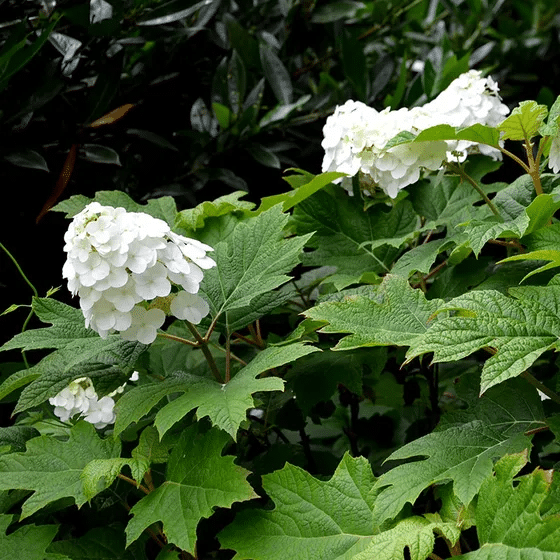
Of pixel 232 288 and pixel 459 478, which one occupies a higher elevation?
pixel 232 288

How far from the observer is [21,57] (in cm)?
191

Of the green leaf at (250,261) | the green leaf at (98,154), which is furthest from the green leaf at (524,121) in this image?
the green leaf at (98,154)

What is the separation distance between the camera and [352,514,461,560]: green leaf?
43.8 inches

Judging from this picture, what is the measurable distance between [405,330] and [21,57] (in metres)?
1.27

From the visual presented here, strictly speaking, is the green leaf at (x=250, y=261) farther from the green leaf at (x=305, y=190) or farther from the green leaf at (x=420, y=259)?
the green leaf at (x=420, y=259)

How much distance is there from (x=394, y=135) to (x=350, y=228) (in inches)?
10.3

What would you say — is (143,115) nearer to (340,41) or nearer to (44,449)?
(340,41)

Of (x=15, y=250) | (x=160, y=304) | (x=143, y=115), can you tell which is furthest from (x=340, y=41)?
(x=160, y=304)

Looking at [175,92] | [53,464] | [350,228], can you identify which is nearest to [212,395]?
[53,464]

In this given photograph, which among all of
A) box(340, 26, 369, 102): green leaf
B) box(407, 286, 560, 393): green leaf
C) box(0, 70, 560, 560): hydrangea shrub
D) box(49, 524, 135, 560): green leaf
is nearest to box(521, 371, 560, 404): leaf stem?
box(0, 70, 560, 560): hydrangea shrub

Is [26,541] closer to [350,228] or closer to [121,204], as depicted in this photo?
[121,204]

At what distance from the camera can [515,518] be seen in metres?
1.08

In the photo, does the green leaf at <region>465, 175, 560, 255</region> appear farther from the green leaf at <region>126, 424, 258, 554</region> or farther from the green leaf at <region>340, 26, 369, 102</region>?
the green leaf at <region>340, 26, 369, 102</region>

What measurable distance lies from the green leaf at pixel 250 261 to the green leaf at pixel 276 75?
3.29 feet
